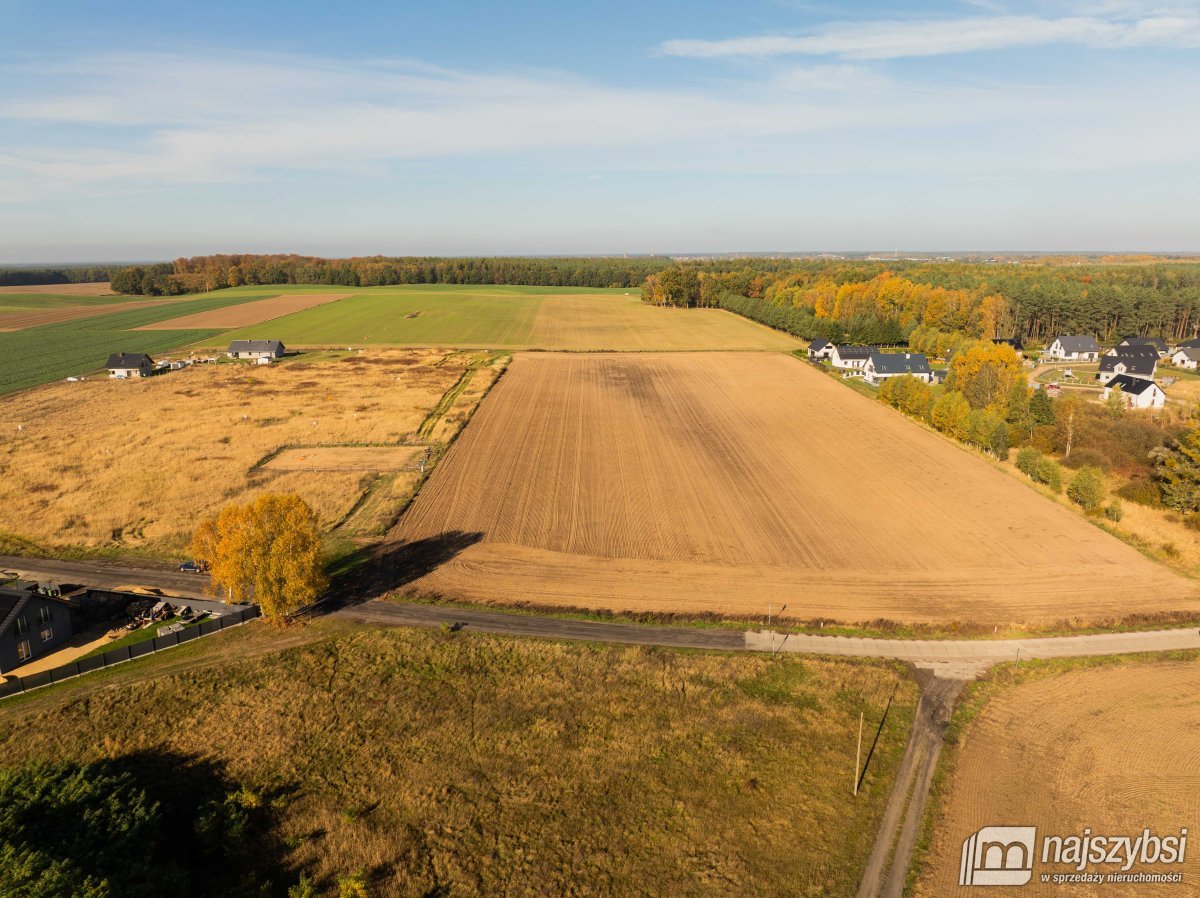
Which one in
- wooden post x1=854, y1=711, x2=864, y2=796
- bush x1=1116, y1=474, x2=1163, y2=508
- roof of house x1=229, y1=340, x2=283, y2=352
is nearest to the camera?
wooden post x1=854, y1=711, x2=864, y2=796

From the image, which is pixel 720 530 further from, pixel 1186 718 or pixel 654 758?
pixel 1186 718

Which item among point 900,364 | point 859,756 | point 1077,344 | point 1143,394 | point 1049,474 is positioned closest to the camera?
point 859,756

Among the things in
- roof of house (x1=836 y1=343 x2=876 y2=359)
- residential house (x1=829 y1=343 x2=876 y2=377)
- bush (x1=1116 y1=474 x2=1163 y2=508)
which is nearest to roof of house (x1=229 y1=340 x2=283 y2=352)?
residential house (x1=829 y1=343 x2=876 y2=377)

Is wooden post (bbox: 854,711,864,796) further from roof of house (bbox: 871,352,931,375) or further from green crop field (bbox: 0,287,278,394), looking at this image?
green crop field (bbox: 0,287,278,394)

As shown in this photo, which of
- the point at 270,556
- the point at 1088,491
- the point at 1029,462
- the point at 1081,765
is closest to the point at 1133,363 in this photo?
the point at 1029,462

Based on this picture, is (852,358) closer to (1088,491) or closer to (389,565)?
(1088,491)

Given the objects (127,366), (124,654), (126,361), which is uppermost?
(126,361)
